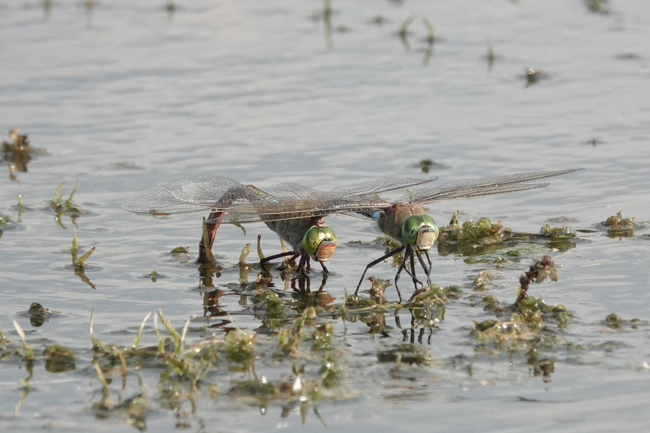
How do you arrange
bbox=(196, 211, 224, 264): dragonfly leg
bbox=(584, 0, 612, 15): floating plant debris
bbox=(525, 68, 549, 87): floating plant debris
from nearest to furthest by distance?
bbox=(196, 211, 224, 264): dragonfly leg, bbox=(525, 68, 549, 87): floating plant debris, bbox=(584, 0, 612, 15): floating plant debris

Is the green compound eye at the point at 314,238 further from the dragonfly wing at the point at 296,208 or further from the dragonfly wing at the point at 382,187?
the dragonfly wing at the point at 382,187

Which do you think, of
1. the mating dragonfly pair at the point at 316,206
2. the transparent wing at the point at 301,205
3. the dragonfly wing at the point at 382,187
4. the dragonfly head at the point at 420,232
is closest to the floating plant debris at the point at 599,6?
the mating dragonfly pair at the point at 316,206

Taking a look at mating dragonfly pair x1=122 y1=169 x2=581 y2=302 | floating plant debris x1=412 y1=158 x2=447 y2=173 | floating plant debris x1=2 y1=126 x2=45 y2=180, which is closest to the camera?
mating dragonfly pair x1=122 y1=169 x2=581 y2=302

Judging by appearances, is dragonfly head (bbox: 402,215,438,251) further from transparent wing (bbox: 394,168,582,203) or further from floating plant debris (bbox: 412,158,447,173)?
floating plant debris (bbox: 412,158,447,173)

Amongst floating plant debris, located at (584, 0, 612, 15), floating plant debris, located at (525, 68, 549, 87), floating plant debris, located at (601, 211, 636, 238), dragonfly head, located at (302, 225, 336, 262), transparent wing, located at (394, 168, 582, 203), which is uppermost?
floating plant debris, located at (584, 0, 612, 15)

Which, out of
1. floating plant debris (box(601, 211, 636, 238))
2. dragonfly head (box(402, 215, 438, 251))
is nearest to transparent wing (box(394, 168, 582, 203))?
dragonfly head (box(402, 215, 438, 251))

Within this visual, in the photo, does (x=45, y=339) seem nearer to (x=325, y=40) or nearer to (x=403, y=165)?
(x=403, y=165)

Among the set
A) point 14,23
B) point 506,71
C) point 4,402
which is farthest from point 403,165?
point 14,23
